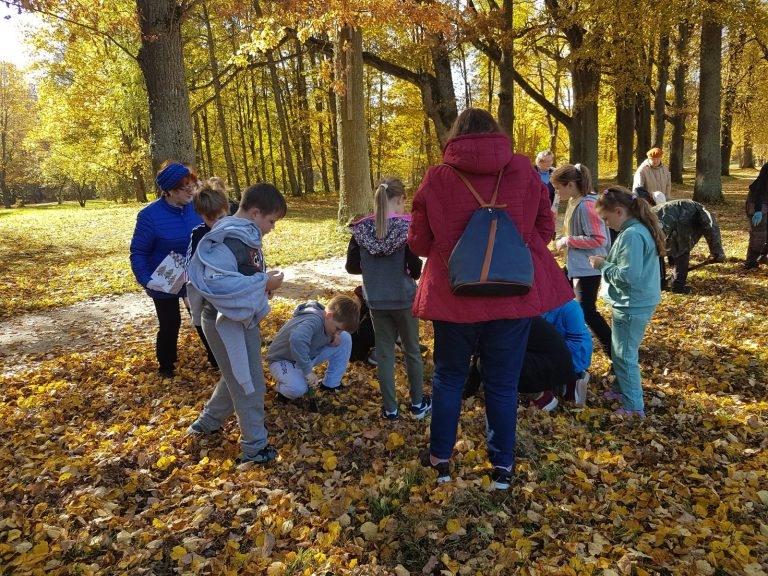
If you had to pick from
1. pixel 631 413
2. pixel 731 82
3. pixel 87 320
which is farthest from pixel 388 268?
pixel 731 82

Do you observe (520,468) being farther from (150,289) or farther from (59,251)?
(59,251)

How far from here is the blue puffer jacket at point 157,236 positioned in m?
4.33

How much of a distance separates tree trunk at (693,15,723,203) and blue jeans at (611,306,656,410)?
42.2ft

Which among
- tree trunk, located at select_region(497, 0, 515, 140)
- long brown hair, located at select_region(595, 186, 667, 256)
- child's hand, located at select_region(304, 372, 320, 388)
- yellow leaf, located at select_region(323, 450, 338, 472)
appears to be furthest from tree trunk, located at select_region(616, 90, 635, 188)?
yellow leaf, located at select_region(323, 450, 338, 472)

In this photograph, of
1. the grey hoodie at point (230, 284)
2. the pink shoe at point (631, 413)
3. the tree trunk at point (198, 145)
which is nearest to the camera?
the grey hoodie at point (230, 284)

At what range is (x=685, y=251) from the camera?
275 inches

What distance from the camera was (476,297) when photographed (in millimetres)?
2684

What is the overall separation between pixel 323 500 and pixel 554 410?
2.15 m

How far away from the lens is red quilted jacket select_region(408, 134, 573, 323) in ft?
8.71

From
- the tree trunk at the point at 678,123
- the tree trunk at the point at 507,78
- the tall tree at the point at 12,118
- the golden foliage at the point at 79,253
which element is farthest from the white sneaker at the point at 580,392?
the tall tree at the point at 12,118

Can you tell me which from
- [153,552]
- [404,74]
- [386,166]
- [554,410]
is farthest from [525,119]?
[153,552]

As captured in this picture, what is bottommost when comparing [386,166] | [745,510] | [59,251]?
[745,510]

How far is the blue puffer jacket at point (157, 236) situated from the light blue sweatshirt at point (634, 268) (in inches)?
141

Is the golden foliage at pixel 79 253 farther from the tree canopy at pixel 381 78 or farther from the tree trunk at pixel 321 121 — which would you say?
the tree trunk at pixel 321 121
